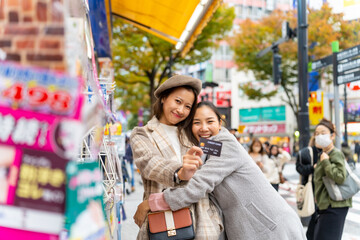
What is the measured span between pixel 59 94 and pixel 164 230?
4.06 feet

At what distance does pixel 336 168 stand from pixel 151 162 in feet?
9.55

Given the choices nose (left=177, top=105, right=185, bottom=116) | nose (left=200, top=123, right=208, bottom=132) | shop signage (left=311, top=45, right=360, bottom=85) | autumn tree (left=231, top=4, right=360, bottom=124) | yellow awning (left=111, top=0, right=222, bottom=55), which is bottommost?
nose (left=200, top=123, right=208, bottom=132)

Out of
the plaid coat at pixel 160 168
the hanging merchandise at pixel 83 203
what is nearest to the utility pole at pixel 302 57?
the plaid coat at pixel 160 168

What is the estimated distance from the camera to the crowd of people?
192 cm

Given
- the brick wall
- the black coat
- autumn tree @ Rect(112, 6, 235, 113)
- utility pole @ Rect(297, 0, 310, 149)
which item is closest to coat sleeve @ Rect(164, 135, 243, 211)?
the brick wall

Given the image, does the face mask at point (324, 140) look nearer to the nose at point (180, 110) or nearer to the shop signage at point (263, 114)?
the nose at point (180, 110)

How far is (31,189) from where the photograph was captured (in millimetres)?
927

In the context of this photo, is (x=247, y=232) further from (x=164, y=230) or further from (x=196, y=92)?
(x=196, y=92)

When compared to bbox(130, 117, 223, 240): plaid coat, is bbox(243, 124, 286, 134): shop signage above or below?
below

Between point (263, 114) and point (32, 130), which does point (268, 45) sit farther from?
point (32, 130)

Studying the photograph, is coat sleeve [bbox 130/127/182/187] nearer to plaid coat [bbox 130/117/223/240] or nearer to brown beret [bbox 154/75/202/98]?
plaid coat [bbox 130/117/223/240]

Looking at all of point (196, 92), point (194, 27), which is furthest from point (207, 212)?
point (194, 27)

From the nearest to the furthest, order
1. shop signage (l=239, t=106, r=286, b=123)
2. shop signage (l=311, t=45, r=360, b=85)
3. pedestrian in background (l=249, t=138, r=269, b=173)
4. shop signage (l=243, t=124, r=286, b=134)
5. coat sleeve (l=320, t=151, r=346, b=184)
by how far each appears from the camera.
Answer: coat sleeve (l=320, t=151, r=346, b=184)
shop signage (l=311, t=45, r=360, b=85)
pedestrian in background (l=249, t=138, r=269, b=173)
shop signage (l=239, t=106, r=286, b=123)
shop signage (l=243, t=124, r=286, b=134)

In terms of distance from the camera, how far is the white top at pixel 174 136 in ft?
7.12
